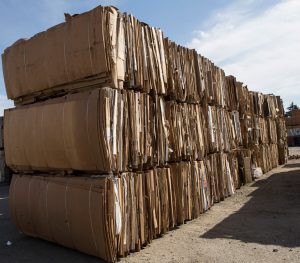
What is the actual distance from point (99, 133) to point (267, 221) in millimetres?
4004

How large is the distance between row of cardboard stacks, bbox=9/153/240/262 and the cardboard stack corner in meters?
0.02

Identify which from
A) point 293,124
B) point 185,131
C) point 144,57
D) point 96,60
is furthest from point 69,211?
point 293,124

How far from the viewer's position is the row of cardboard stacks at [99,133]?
5172 mm

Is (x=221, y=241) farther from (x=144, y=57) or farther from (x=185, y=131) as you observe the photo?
(x=144, y=57)

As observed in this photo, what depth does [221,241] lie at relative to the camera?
5.93m

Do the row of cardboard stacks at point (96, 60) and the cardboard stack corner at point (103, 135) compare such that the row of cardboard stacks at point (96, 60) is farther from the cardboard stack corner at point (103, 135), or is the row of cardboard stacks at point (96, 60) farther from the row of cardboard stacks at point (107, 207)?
the row of cardboard stacks at point (107, 207)

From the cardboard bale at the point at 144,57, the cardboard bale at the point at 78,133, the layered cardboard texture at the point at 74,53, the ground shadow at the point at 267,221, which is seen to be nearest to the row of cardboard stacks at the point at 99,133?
the cardboard bale at the point at 78,133

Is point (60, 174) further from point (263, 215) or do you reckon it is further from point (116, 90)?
point (263, 215)

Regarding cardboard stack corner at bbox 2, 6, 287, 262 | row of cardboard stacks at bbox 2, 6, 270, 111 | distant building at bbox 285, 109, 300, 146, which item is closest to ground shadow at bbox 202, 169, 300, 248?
cardboard stack corner at bbox 2, 6, 287, 262

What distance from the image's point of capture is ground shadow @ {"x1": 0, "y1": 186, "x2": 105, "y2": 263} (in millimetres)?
5508

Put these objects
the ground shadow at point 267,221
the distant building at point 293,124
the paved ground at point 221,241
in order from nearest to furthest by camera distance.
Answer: the paved ground at point 221,241, the ground shadow at point 267,221, the distant building at point 293,124

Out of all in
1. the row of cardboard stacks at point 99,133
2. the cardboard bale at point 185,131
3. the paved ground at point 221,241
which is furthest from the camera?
the cardboard bale at point 185,131

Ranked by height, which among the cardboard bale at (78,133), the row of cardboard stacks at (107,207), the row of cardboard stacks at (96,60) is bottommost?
the row of cardboard stacks at (107,207)

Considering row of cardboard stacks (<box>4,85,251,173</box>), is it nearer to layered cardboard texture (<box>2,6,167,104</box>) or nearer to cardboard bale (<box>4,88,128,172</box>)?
cardboard bale (<box>4,88,128,172</box>)
